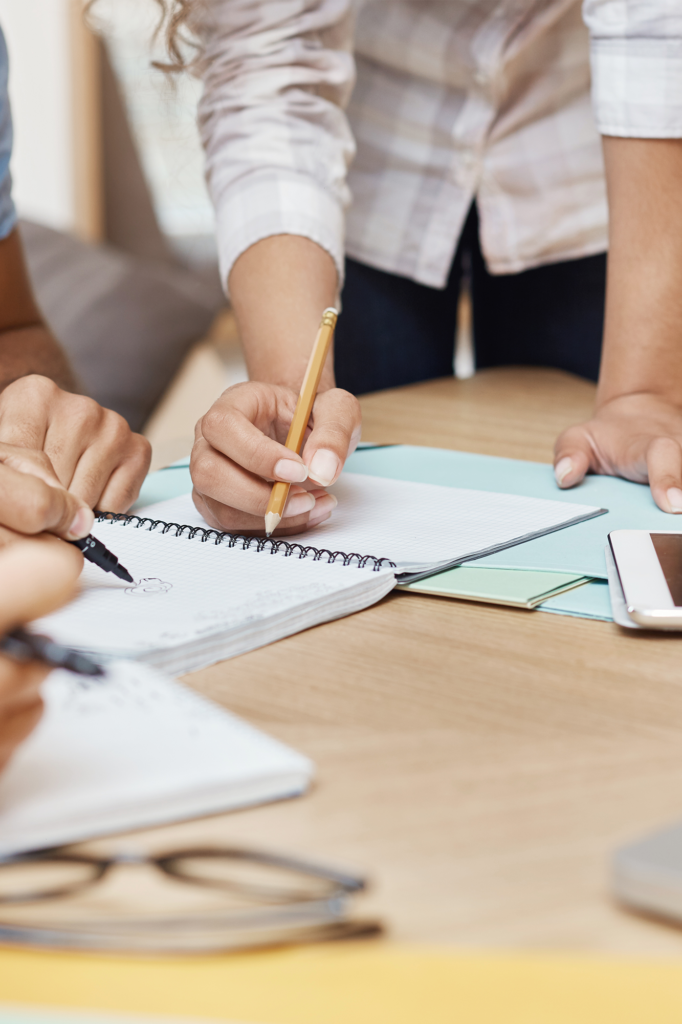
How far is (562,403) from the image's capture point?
1.14 m

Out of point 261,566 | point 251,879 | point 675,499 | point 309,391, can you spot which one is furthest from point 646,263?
point 251,879

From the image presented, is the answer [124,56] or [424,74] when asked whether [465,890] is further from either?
[124,56]

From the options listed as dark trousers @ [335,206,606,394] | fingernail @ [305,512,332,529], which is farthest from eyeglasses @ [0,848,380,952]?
dark trousers @ [335,206,606,394]

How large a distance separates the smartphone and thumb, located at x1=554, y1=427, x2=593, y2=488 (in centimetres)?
16

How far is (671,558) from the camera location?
0.58 meters

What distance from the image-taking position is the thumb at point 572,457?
2.57 feet

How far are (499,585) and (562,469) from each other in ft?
0.75

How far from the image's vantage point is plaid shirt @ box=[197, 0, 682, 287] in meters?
0.91

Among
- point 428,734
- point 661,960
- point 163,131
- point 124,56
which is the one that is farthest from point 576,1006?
point 124,56

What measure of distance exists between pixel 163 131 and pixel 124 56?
1.09 feet

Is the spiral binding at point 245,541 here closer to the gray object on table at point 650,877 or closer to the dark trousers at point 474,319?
the gray object on table at point 650,877

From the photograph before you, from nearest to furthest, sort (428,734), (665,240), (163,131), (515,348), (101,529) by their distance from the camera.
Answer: (428,734) → (101,529) → (665,240) → (515,348) → (163,131)

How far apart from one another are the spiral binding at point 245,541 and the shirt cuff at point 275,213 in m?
0.35

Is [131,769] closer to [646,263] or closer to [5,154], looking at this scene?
[646,263]
